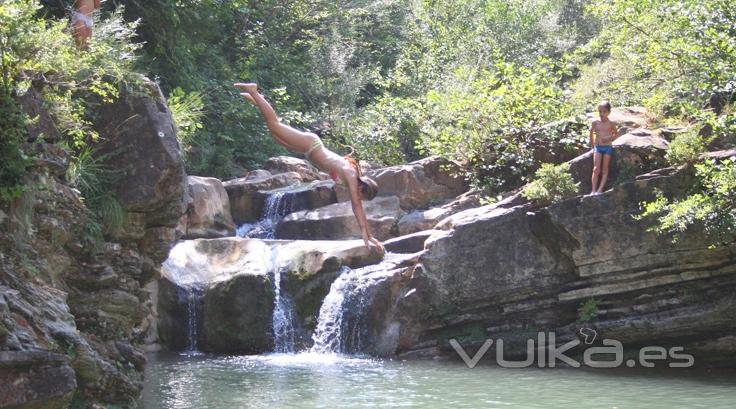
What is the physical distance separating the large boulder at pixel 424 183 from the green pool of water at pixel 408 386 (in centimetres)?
505

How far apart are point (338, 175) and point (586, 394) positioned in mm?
4094

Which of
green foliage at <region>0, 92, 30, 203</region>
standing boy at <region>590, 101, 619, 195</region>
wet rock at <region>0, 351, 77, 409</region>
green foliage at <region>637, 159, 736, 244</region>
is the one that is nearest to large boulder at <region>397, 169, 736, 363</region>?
green foliage at <region>637, 159, 736, 244</region>

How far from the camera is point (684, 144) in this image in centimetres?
1303

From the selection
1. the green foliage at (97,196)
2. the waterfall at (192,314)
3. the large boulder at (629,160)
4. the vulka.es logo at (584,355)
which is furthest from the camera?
the waterfall at (192,314)

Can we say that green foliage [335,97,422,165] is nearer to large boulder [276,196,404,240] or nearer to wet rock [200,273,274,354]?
large boulder [276,196,404,240]

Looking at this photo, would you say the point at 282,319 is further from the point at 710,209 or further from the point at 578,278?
the point at 710,209

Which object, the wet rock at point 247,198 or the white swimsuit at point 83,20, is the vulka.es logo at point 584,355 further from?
the white swimsuit at point 83,20

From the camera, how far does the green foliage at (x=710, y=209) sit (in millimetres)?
11648

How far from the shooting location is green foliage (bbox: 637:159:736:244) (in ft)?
38.2

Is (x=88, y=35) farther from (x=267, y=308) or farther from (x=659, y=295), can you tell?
(x=659, y=295)

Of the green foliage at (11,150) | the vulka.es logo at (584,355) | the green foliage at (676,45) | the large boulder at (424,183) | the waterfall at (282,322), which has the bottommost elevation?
the vulka.es logo at (584,355)

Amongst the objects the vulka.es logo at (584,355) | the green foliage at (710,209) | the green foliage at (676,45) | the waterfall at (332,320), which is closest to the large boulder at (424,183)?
the waterfall at (332,320)

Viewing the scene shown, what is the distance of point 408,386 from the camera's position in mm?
10656

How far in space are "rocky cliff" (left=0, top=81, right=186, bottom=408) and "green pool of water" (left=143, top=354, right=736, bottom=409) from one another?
4.05 feet
